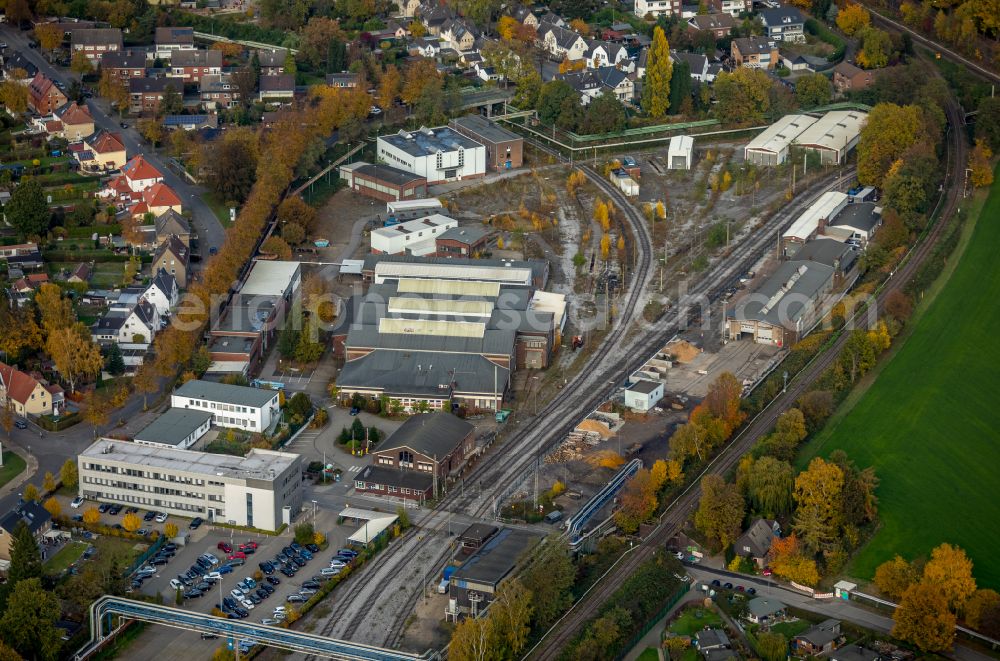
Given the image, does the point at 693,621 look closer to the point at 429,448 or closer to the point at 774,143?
the point at 429,448

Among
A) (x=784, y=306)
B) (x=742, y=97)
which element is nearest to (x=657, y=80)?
(x=742, y=97)

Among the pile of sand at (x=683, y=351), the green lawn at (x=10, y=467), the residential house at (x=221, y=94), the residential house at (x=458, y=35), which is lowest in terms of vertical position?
the green lawn at (x=10, y=467)

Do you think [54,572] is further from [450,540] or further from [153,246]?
[153,246]

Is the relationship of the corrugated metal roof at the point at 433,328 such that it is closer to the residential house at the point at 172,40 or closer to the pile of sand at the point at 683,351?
the pile of sand at the point at 683,351

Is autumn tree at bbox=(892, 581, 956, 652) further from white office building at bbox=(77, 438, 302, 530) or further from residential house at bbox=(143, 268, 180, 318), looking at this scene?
residential house at bbox=(143, 268, 180, 318)

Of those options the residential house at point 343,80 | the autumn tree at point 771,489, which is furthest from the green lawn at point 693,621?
the residential house at point 343,80

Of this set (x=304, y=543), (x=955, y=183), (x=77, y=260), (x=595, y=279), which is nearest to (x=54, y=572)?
(x=304, y=543)

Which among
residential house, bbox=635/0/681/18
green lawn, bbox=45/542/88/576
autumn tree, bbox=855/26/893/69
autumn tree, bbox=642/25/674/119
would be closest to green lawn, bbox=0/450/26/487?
green lawn, bbox=45/542/88/576
